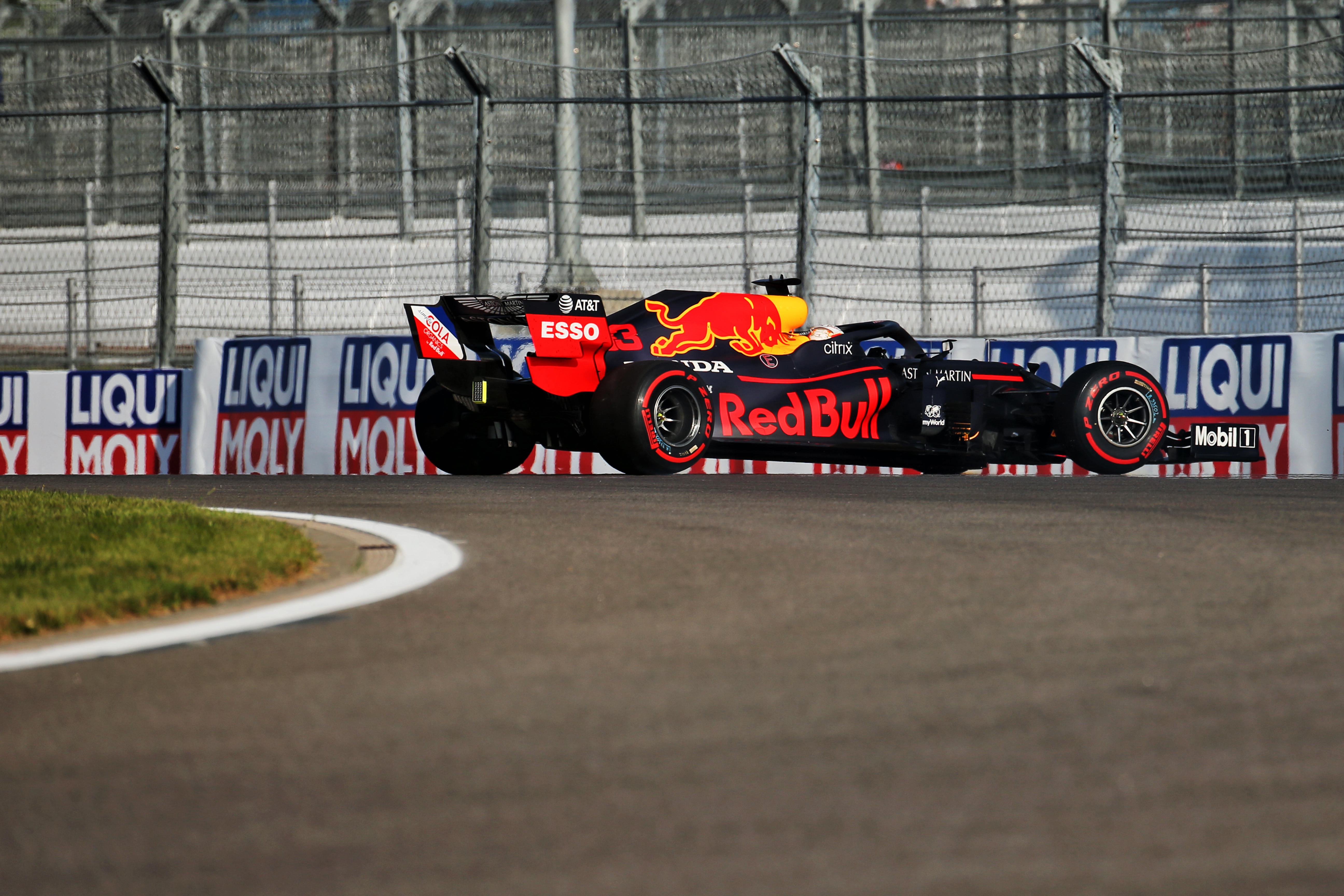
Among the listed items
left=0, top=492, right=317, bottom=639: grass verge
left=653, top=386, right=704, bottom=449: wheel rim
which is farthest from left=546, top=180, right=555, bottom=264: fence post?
left=0, top=492, right=317, bottom=639: grass verge

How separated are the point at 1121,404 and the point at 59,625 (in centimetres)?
760

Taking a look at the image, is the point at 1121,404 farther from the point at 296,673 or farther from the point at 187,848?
the point at 187,848

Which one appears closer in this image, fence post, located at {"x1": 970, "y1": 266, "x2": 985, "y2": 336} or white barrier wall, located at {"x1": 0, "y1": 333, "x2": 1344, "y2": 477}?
white barrier wall, located at {"x1": 0, "y1": 333, "x2": 1344, "y2": 477}

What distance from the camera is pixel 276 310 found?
18047 mm

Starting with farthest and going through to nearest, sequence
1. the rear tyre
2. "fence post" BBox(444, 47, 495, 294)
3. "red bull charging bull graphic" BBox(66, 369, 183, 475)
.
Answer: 1. "red bull charging bull graphic" BBox(66, 369, 183, 475)
2. "fence post" BBox(444, 47, 495, 294)
3. the rear tyre

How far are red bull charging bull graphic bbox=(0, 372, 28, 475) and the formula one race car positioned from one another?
15.0 feet

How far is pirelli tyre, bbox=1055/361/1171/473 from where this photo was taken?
10648 millimetres

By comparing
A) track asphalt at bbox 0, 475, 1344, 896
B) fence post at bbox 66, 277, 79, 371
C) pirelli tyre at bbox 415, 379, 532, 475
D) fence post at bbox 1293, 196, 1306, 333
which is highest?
fence post at bbox 1293, 196, 1306, 333

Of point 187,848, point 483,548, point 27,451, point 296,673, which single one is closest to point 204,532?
point 483,548

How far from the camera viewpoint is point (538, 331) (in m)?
9.82

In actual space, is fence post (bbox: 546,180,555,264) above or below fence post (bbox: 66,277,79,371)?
above

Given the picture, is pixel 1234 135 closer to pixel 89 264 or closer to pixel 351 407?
pixel 351 407

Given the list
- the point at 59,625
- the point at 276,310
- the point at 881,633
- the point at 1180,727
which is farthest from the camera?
the point at 276,310

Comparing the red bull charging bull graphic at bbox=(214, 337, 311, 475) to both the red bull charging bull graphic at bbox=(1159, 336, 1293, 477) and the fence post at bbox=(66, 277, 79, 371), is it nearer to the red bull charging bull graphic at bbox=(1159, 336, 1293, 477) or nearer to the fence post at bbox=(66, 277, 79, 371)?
the fence post at bbox=(66, 277, 79, 371)
